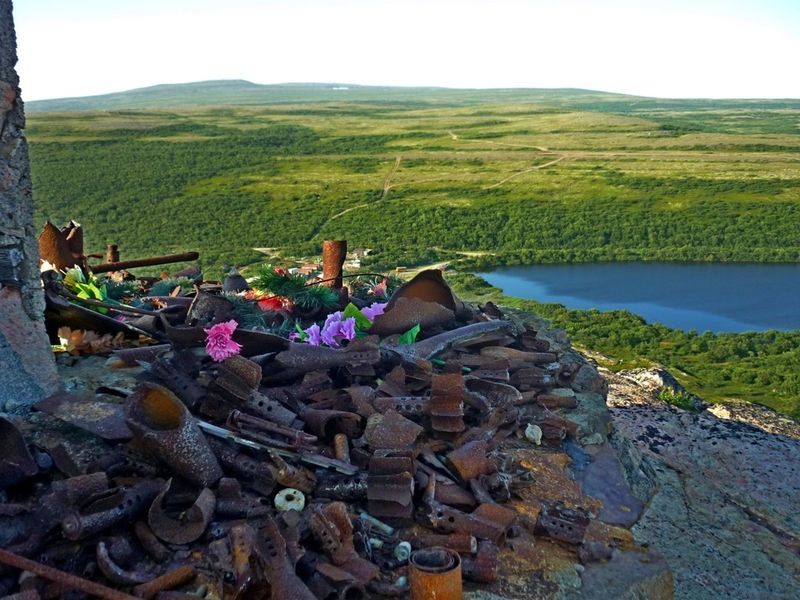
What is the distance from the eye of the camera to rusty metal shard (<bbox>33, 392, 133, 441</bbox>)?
4297 millimetres

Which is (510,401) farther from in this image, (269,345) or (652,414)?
(652,414)

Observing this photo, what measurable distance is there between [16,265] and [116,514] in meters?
1.79

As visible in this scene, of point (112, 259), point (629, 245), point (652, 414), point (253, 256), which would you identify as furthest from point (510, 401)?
point (629, 245)

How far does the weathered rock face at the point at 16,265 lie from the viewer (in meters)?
4.38

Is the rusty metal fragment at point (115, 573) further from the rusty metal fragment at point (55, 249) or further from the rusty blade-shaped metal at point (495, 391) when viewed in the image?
the rusty metal fragment at point (55, 249)

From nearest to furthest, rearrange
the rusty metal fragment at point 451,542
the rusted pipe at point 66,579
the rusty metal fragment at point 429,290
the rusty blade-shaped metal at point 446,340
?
the rusted pipe at point 66,579 → the rusty metal fragment at point 451,542 → the rusty blade-shaped metal at point 446,340 → the rusty metal fragment at point 429,290

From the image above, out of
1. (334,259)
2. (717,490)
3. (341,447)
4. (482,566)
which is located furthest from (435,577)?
(717,490)

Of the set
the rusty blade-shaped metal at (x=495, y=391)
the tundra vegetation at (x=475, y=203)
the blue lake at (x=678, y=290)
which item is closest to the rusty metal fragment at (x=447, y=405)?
the rusty blade-shaped metal at (x=495, y=391)

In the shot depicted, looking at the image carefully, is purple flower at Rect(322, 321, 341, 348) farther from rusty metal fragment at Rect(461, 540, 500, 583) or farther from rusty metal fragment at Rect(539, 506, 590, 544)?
rusty metal fragment at Rect(461, 540, 500, 583)

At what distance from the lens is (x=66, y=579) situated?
120 inches

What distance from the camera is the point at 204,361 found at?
5.45 meters

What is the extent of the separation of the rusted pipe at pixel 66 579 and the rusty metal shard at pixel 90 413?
116cm

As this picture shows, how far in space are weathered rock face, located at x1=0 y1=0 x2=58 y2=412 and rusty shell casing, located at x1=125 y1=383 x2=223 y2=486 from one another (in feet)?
3.18

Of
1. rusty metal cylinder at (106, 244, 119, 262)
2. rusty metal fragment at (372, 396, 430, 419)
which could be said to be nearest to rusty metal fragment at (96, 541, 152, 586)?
rusty metal fragment at (372, 396, 430, 419)
